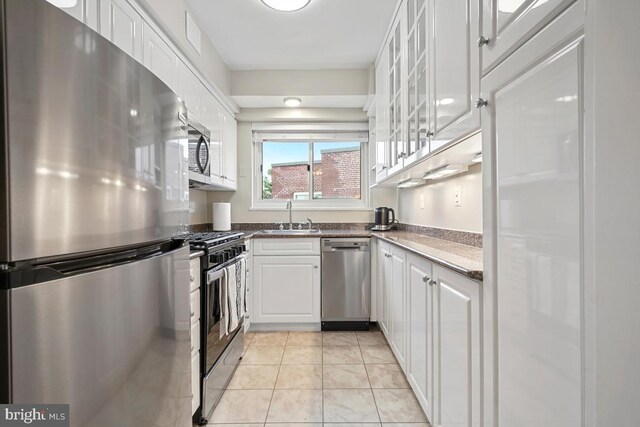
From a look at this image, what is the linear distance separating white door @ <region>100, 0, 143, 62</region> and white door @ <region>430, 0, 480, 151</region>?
1.50 m

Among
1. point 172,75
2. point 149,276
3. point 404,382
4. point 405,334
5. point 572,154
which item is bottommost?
point 404,382

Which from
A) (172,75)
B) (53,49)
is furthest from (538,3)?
(172,75)

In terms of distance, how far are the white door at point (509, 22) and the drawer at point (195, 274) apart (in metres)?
1.52

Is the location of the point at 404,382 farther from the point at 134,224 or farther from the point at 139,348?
the point at 134,224

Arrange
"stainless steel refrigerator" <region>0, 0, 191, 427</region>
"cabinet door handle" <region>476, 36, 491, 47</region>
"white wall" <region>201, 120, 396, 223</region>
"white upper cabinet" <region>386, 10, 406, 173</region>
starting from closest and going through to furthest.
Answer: "stainless steel refrigerator" <region>0, 0, 191, 427</region> < "cabinet door handle" <region>476, 36, 491, 47</region> < "white upper cabinet" <region>386, 10, 406, 173</region> < "white wall" <region>201, 120, 396, 223</region>

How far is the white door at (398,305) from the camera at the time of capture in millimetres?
1835

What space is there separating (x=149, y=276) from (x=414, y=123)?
1.60 m

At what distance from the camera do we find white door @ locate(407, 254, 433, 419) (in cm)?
139

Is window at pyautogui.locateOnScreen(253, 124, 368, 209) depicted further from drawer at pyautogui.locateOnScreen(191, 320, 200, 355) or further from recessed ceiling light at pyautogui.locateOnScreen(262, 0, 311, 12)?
drawer at pyautogui.locateOnScreen(191, 320, 200, 355)

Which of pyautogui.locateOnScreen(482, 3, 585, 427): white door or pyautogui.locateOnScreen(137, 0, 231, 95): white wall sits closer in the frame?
pyautogui.locateOnScreen(482, 3, 585, 427): white door

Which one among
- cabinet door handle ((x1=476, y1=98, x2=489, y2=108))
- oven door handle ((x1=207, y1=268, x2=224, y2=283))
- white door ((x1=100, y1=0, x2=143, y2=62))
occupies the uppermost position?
white door ((x1=100, y1=0, x2=143, y2=62))

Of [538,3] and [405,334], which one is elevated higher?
[538,3]

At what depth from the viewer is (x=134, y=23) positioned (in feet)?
4.95

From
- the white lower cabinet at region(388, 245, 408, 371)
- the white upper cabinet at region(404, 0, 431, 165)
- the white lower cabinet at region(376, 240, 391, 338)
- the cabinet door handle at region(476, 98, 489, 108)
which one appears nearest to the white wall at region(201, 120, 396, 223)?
the white lower cabinet at region(376, 240, 391, 338)
